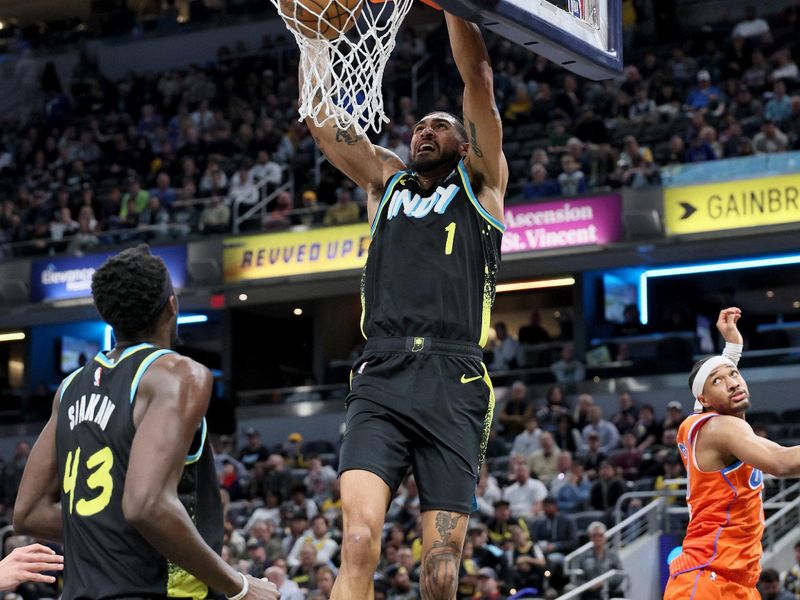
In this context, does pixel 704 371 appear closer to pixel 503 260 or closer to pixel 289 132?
pixel 503 260

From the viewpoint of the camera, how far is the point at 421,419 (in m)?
5.37

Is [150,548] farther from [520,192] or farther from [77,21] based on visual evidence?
[77,21]

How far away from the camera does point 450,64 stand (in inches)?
1005

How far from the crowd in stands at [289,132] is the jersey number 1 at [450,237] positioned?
46.5 ft

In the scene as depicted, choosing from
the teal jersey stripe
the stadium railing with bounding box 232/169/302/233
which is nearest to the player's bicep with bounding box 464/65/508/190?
the teal jersey stripe

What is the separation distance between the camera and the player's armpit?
6.22 meters

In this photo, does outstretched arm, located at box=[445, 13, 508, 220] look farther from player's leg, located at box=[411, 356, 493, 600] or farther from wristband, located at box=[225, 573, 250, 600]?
wristband, located at box=[225, 573, 250, 600]

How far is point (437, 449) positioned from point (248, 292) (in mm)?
19347

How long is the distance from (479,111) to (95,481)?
255cm

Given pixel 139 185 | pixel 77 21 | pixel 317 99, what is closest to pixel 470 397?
pixel 317 99

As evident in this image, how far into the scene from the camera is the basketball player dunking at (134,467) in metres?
3.74

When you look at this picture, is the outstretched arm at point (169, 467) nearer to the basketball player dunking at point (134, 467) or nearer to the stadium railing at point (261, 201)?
the basketball player dunking at point (134, 467)

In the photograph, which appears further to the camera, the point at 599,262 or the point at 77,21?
the point at 77,21

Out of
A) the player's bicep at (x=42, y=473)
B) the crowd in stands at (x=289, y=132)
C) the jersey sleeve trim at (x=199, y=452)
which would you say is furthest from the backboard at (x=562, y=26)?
the crowd in stands at (x=289, y=132)
